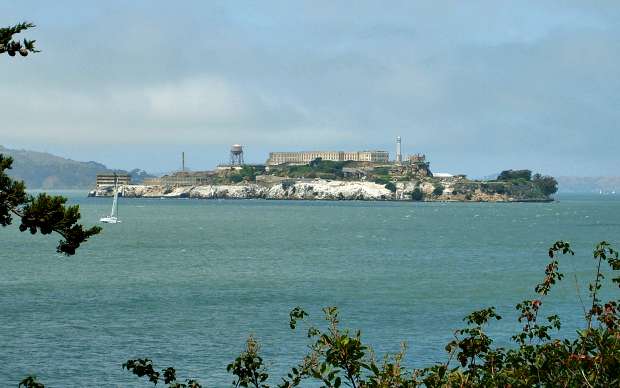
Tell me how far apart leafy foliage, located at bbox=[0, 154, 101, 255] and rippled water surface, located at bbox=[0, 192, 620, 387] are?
1908 centimetres

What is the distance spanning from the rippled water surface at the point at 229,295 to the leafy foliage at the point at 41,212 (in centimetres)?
1908

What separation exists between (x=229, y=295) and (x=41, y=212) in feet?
154

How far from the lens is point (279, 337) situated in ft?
153

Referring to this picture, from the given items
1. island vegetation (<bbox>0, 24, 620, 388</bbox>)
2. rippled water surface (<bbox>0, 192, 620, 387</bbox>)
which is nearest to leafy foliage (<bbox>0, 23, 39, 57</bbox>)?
island vegetation (<bbox>0, 24, 620, 388</bbox>)

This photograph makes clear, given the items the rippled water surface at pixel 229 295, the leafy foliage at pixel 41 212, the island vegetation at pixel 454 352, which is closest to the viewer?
the island vegetation at pixel 454 352

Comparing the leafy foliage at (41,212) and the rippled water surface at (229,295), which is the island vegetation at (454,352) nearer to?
the leafy foliage at (41,212)

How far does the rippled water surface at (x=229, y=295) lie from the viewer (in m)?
42.0

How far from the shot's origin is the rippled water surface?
4196 centimetres

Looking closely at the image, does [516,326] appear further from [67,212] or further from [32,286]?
[32,286]

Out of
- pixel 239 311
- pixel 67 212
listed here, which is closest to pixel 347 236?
pixel 239 311

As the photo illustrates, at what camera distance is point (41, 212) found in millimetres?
18656

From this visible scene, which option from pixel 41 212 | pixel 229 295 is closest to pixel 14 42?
pixel 41 212

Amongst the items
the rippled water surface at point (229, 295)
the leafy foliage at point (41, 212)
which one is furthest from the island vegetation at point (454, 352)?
the rippled water surface at point (229, 295)

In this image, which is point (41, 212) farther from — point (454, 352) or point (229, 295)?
point (229, 295)
